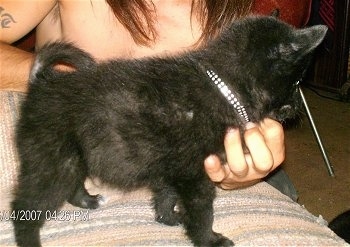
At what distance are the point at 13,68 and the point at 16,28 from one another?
19 centimetres

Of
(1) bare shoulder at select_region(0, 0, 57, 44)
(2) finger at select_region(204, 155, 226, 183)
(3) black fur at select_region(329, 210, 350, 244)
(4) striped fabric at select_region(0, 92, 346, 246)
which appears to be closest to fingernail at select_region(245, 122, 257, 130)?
(2) finger at select_region(204, 155, 226, 183)

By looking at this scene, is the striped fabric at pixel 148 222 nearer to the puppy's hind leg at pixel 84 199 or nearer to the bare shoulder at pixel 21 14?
the puppy's hind leg at pixel 84 199

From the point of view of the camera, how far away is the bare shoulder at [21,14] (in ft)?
5.74

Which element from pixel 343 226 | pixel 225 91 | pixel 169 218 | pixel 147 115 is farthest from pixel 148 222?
pixel 343 226

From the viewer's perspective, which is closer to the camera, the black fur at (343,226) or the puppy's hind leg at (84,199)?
Result: the puppy's hind leg at (84,199)

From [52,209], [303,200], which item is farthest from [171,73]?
[303,200]

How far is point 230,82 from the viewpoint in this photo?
128 centimetres

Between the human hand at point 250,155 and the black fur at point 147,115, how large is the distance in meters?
0.03

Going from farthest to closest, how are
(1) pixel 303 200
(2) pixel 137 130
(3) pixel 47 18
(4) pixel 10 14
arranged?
(1) pixel 303 200 < (3) pixel 47 18 < (4) pixel 10 14 < (2) pixel 137 130

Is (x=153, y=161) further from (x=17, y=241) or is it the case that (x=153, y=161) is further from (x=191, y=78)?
(x=17, y=241)

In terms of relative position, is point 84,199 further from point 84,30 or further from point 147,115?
point 84,30

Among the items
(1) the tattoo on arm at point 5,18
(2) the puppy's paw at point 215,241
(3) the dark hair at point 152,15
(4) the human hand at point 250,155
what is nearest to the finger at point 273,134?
(4) the human hand at point 250,155

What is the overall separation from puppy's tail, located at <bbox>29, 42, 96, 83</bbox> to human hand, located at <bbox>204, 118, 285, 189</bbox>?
0.45 metres

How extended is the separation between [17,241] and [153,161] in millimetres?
452
